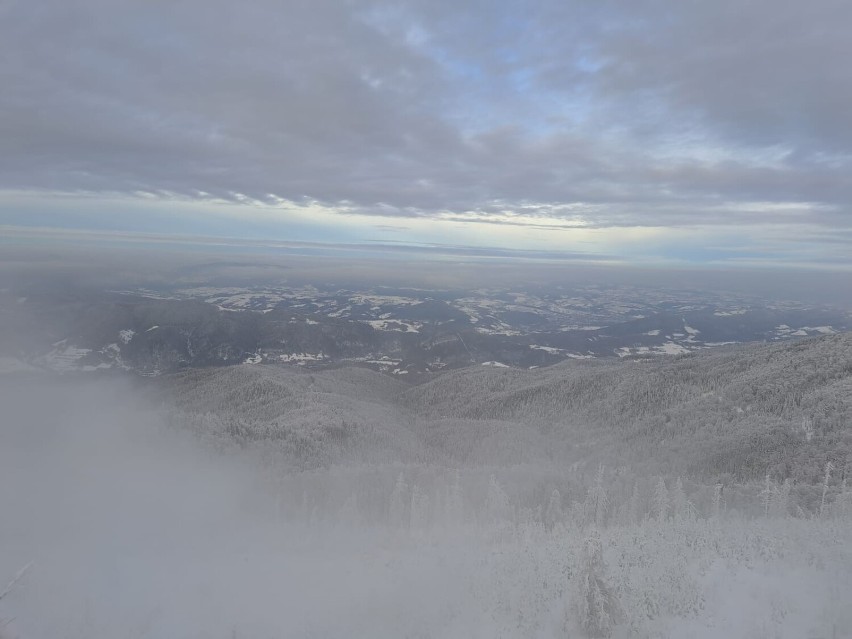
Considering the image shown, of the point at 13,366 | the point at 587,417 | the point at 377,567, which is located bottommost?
the point at 13,366

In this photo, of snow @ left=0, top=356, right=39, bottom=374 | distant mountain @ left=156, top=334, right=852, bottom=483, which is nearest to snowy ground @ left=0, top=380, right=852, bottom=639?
distant mountain @ left=156, top=334, right=852, bottom=483

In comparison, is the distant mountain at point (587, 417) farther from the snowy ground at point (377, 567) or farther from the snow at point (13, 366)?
the snow at point (13, 366)

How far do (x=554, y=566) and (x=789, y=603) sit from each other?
12667mm

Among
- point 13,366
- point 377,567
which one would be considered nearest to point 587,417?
point 377,567

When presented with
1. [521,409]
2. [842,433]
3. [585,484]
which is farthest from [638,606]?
[521,409]

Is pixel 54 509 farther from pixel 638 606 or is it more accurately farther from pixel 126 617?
pixel 638 606

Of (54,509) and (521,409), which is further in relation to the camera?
(521,409)

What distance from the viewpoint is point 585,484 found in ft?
246

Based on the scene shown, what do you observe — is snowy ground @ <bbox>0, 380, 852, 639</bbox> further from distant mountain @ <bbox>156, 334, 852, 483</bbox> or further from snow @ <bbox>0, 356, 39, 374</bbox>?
snow @ <bbox>0, 356, 39, 374</bbox>

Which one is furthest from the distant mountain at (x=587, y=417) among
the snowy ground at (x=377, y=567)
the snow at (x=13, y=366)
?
the snow at (x=13, y=366)

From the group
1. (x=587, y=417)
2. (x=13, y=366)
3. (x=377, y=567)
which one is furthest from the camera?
(x=13, y=366)

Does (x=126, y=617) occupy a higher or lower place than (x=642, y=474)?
higher

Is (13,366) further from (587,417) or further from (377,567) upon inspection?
(377,567)

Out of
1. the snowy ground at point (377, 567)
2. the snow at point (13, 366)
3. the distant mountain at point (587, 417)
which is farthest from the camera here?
the snow at point (13, 366)
